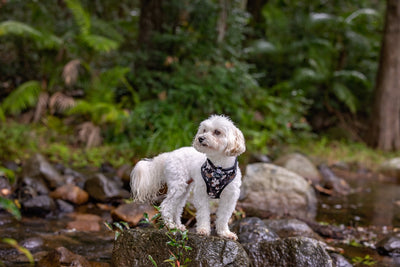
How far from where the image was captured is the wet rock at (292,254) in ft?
12.5

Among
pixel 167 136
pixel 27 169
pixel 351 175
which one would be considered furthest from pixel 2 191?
pixel 351 175

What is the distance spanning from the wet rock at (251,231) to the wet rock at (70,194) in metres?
2.95

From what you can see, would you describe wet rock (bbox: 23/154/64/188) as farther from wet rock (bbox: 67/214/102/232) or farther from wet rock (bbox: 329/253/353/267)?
wet rock (bbox: 329/253/353/267)

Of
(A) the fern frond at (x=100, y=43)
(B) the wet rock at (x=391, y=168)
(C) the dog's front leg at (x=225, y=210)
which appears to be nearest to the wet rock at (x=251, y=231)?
(C) the dog's front leg at (x=225, y=210)

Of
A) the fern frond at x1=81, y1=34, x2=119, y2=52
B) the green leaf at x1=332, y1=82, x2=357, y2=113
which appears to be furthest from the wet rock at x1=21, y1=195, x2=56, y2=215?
the green leaf at x1=332, y1=82, x2=357, y2=113

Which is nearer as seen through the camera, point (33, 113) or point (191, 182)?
point (191, 182)

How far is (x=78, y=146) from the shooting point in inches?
384

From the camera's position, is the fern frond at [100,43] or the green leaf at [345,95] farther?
the green leaf at [345,95]

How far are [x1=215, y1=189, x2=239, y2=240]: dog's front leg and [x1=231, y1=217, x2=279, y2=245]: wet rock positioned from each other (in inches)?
38.5

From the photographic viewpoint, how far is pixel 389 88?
12.5 m

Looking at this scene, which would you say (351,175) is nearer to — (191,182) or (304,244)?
(304,244)

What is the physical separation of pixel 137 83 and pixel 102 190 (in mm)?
4615

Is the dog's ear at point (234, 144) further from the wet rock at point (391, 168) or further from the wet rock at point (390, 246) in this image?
the wet rock at point (391, 168)

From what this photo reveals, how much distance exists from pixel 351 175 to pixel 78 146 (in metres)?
6.99
